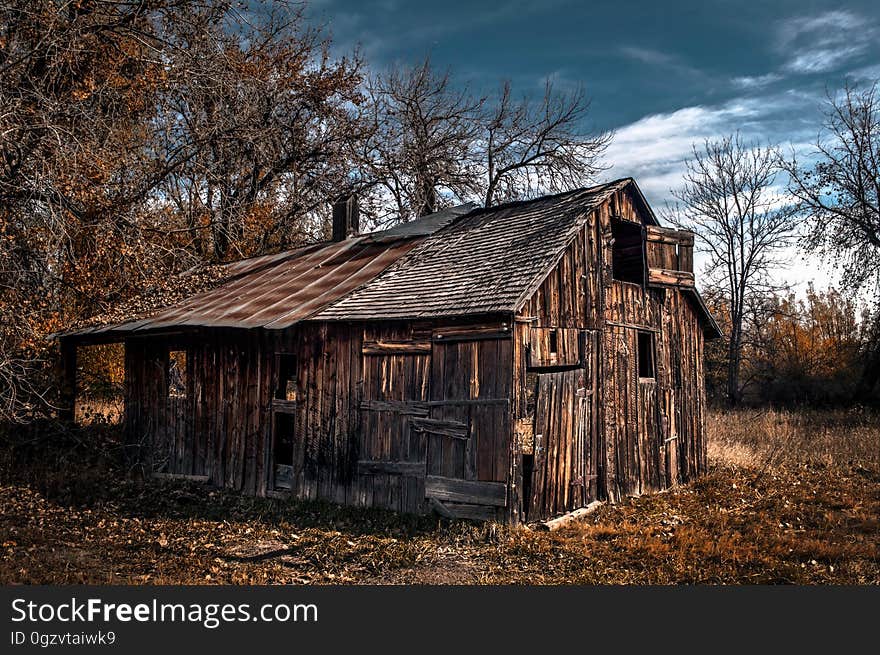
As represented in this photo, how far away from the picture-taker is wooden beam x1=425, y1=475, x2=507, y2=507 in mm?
10281

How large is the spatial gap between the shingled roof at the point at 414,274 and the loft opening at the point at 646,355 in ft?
7.90

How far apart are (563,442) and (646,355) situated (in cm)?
382

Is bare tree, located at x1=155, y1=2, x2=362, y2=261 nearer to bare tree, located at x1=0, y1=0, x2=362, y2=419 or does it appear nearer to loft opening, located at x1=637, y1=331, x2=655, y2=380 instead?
bare tree, located at x1=0, y1=0, x2=362, y2=419

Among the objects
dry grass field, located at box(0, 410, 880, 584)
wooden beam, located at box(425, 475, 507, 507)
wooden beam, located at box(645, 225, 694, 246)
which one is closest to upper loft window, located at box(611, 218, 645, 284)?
wooden beam, located at box(645, 225, 694, 246)

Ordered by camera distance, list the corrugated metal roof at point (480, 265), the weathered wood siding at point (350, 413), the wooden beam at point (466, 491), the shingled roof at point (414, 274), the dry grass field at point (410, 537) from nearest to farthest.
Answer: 1. the dry grass field at point (410, 537)
2. the wooden beam at point (466, 491)
3. the weathered wood siding at point (350, 413)
4. the corrugated metal roof at point (480, 265)
5. the shingled roof at point (414, 274)

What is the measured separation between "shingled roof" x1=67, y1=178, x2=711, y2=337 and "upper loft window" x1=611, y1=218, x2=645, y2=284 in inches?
23.2

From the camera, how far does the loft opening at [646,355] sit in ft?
46.4

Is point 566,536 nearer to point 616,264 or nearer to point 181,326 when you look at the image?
point 616,264

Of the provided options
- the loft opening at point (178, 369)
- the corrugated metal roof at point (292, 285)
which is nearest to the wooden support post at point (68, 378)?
the corrugated metal roof at point (292, 285)

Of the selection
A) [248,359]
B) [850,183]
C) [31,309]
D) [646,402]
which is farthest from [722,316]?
[31,309]

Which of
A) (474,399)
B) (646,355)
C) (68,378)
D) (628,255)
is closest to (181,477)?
(68,378)

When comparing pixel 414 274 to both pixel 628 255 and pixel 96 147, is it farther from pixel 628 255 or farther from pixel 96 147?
pixel 96 147

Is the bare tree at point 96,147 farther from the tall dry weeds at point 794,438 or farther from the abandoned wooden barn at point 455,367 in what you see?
the tall dry weeds at point 794,438

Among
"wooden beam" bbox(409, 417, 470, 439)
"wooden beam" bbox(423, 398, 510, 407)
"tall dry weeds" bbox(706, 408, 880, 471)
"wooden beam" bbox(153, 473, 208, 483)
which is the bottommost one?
"wooden beam" bbox(153, 473, 208, 483)
